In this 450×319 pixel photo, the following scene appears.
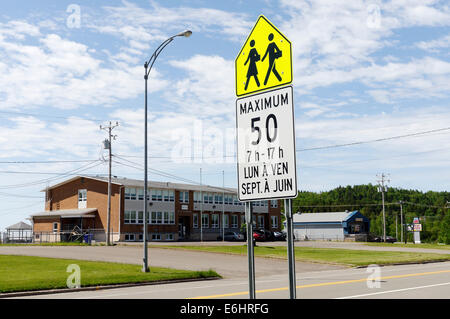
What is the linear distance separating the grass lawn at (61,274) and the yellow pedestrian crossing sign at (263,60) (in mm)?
14732

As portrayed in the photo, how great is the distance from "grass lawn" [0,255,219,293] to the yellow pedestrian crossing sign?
48.3 feet

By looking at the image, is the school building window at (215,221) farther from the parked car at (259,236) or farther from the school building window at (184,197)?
the parked car at (259,236)

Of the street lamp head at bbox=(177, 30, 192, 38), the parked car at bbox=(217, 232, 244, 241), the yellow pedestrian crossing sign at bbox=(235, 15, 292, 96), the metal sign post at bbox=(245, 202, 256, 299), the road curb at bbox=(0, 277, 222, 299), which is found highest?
the street lamp head at bbox=(177, 30, 192, 38)

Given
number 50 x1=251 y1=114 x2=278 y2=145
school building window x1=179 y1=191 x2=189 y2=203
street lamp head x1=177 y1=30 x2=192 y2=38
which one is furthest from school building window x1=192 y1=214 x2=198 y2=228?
number 50 x1=251 y1=114 x2=278 y2=145

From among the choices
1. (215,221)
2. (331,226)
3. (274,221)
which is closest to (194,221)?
(215,221)

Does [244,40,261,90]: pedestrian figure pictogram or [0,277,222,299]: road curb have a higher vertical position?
[244,40,261,90]: pedestrian figure pictogram

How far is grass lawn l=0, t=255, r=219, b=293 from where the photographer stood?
18.1 m

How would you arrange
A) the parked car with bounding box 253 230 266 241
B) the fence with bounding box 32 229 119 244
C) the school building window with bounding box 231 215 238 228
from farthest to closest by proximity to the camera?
the school building window with bounding box 231 215 238 228, the parked car with bounding box 253 230 266 241, the fence with bounding box 32 229 119 244

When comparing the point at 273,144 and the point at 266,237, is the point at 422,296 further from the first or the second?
the point at 266,237

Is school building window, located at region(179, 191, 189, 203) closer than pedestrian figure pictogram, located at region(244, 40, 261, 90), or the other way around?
pedestrian figure pictogram, located at region(244, 40, 261, 90)

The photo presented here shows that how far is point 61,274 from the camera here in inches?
856

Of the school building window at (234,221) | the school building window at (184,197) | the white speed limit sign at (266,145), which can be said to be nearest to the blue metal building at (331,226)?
the school building window at (234,221)

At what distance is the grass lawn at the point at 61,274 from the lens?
1811 centimetres

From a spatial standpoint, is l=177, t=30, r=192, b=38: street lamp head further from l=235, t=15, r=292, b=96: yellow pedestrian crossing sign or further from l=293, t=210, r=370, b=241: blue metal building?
l=293, t=210, r=370, b=241: blue metal building
